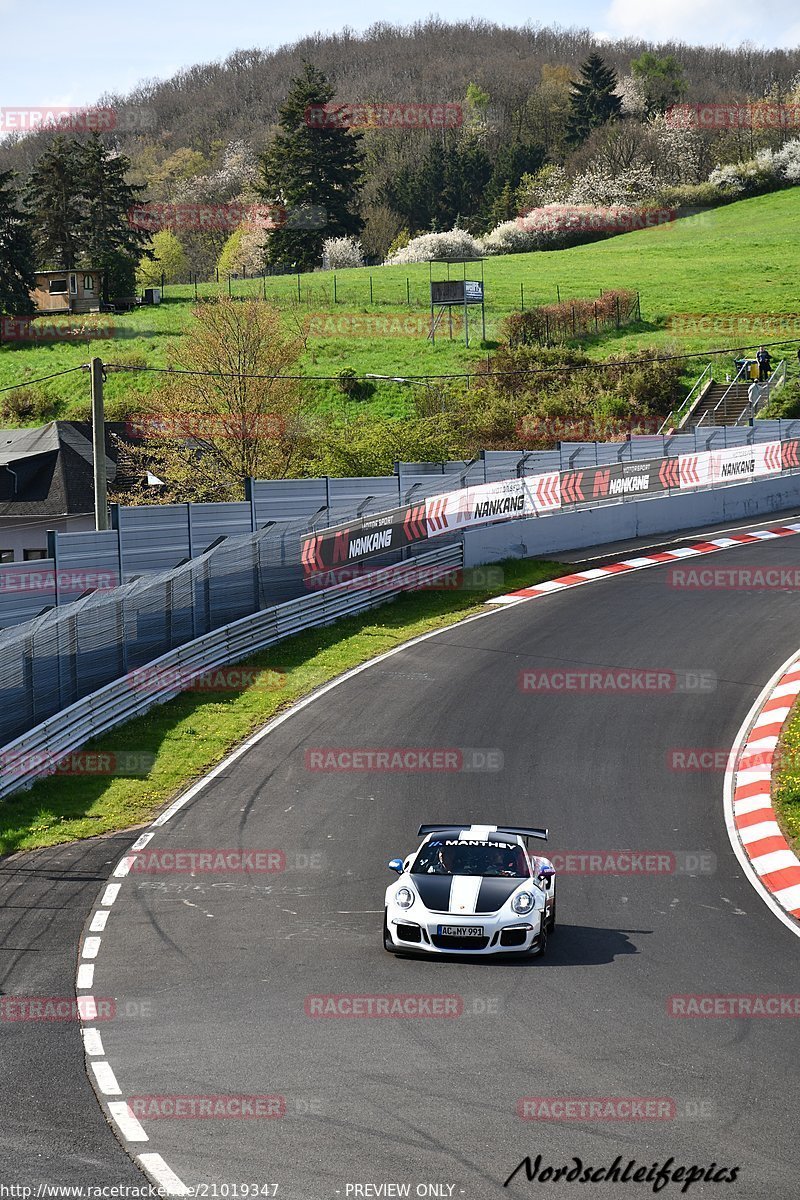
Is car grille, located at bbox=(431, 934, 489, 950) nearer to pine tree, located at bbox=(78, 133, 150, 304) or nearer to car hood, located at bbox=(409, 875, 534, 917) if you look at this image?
car hood, located at bbox=(409, 875, 534, 917)

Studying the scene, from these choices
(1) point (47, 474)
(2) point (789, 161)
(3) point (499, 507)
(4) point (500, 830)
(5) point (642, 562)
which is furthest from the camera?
(2) point (789, 161)

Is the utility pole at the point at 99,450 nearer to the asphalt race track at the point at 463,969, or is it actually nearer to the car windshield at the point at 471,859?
the asphalt race track at the point at 463,969

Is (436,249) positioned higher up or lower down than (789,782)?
higher up

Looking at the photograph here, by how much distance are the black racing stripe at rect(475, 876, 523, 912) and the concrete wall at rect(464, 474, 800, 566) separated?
21.4 meters

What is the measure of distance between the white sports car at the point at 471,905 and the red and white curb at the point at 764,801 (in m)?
3.32

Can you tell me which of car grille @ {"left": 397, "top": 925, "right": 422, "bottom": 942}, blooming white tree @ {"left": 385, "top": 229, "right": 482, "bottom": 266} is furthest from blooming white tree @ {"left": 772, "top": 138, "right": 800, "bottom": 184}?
car grille @ {"left": 397, "top": 925, "right": 422, "bottom": 942}

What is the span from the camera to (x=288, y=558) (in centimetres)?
3094

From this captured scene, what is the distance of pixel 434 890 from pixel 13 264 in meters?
90.0

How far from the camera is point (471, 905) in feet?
45.8

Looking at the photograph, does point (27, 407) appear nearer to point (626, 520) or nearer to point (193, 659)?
point (626, 520)

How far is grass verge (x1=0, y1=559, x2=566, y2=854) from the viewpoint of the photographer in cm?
2019

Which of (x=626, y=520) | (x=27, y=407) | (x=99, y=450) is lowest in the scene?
(x=626, y=520)

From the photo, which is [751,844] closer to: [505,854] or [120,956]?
[505,854]

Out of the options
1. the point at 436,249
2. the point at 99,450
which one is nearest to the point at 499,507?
the point at 99,450
